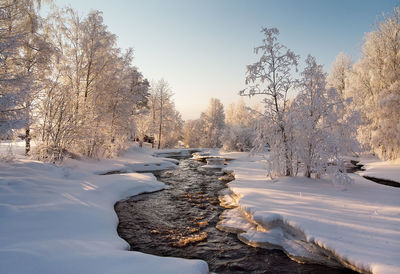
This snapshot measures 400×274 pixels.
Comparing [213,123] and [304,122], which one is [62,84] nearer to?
[304,122]

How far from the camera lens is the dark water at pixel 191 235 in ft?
15.4

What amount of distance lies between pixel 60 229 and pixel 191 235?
3359 millimetres

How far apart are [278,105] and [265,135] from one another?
1.58 m

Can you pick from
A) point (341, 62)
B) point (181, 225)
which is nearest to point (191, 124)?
point (341, 62)

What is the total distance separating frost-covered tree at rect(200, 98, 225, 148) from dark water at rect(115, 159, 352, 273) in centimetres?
3720

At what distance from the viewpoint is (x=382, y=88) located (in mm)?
18047

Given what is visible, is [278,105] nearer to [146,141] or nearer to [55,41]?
[55,41]

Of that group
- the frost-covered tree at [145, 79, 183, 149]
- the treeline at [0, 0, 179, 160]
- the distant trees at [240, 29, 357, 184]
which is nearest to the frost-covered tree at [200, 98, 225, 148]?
the frost-covered tree at [145, 79, 183, 149]

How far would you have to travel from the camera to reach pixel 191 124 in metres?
49.8

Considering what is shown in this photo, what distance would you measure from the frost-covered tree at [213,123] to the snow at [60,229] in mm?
38611

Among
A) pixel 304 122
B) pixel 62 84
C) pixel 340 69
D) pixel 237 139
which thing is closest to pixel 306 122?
pixel 304 122

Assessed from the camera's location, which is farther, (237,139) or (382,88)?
(237,139)

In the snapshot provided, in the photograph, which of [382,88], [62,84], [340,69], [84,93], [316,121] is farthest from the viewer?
[340,69]

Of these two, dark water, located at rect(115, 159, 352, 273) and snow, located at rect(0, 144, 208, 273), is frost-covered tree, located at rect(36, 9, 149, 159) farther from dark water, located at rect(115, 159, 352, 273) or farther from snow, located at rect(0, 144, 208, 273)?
dark water, located at rect(115, 159, 352, 273)
